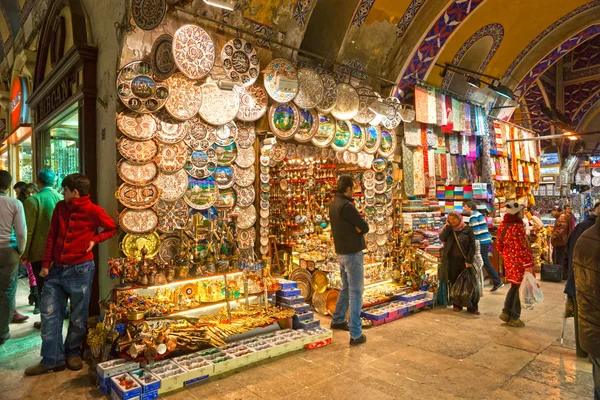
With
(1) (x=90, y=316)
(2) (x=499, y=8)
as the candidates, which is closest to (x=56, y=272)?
(1) (x=90, y=316)

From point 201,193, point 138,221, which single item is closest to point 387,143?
point 201,193

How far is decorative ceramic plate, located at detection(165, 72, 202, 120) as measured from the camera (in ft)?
14.8

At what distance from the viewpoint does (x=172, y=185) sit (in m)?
4.62

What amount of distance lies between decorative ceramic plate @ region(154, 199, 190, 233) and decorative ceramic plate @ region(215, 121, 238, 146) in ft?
2.98

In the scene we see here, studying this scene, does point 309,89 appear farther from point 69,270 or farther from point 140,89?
point 69,270

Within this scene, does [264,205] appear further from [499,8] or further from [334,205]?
[499,8]

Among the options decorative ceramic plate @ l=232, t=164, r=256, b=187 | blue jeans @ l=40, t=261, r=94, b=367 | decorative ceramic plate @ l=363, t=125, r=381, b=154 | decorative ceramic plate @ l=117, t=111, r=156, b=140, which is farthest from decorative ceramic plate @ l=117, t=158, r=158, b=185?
decorative ceramic plate @ l=363, t=125, r=381, b=154

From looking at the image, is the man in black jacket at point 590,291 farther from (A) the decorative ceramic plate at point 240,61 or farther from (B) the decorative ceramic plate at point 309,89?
(B) the decorative ceramic plate at point 309,89

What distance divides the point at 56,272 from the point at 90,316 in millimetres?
946

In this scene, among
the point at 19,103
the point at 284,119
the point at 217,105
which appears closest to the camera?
the point at 217,105

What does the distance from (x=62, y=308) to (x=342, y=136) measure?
14.6 ft

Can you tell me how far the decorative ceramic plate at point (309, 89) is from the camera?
5793 millimetres

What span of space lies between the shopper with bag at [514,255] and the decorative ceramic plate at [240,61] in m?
3.55

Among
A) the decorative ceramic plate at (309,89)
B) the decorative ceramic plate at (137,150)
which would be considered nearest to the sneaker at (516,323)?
the decorative ceramic plate at (309,89)
